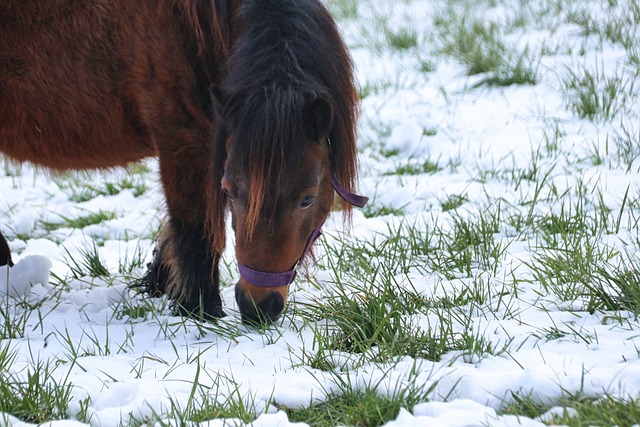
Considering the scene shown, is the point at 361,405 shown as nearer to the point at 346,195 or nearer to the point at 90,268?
the point at 346,195

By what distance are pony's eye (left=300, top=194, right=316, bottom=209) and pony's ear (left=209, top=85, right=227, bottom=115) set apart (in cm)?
43

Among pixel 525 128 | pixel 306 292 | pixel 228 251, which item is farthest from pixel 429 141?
pixel 306 292

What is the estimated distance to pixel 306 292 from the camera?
3.22m

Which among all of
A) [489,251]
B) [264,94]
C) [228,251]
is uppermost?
[264,94]

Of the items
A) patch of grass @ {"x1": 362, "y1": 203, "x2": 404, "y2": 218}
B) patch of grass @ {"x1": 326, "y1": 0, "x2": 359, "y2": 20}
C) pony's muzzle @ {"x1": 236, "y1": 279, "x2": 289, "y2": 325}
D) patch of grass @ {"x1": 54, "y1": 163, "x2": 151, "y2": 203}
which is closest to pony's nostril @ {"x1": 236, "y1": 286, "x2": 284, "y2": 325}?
pony's muzzle @ {"x1": 236, "y1": 279, "x2": 289, "y2": 325}

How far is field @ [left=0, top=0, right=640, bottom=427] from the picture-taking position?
2145mm

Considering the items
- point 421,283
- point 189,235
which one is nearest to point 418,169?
point 421,283

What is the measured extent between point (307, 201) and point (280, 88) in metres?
0.39

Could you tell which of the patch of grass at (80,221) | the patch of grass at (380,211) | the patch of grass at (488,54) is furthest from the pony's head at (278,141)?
the patch of grass at (488,54)

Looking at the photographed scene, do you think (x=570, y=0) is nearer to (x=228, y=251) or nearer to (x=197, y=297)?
(x=228, y=251)

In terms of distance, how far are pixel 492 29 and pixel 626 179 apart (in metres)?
2.78

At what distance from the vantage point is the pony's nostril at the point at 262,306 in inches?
102

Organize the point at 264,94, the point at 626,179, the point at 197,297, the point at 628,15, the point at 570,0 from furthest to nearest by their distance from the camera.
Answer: the point at 570,0, the point at 628,15, the point at 626,179, the point at 197,297, the point at 264,94

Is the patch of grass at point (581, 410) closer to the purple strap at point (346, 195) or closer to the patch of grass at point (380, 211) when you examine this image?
the purple strap at point (346, 195)
